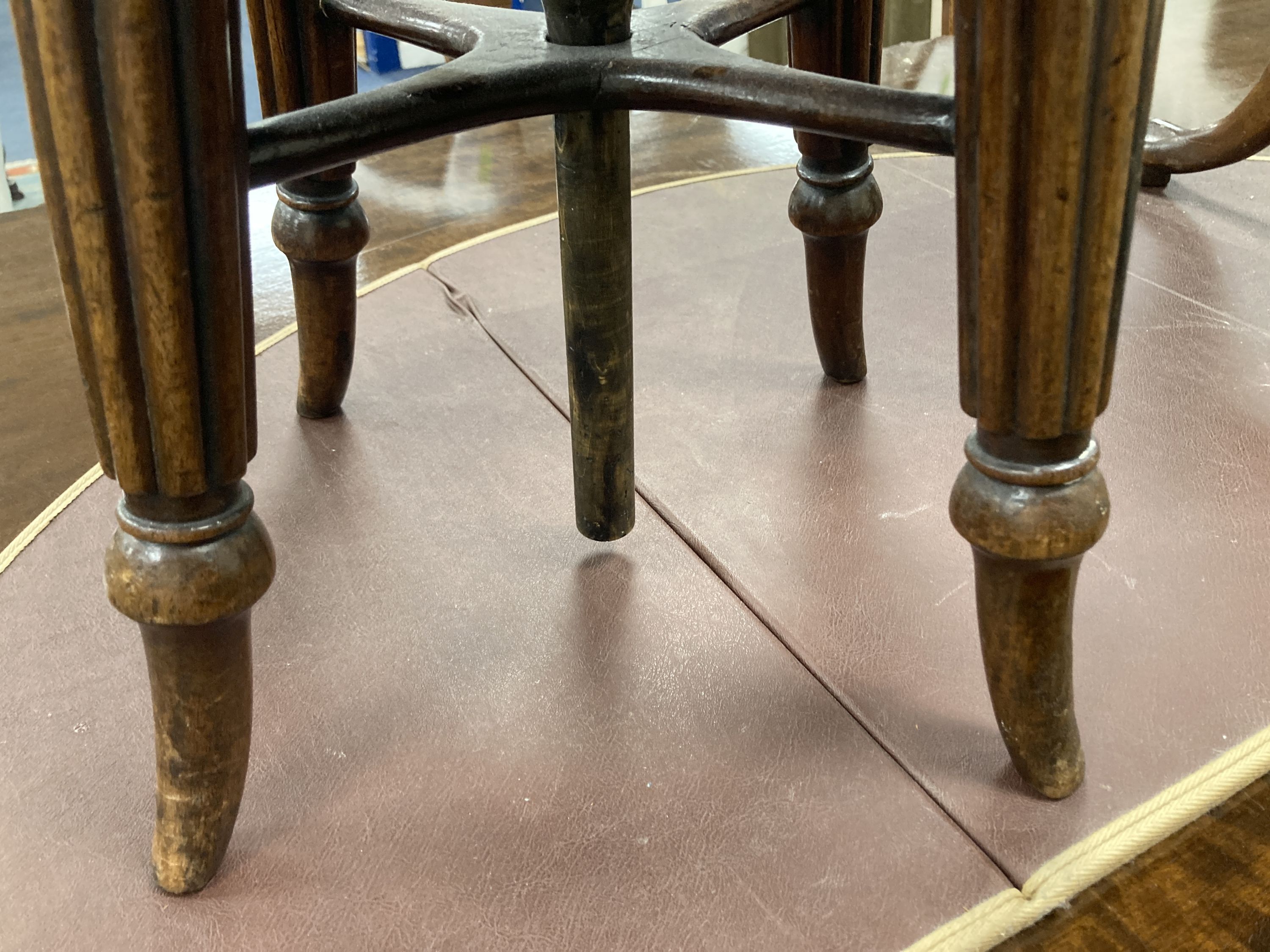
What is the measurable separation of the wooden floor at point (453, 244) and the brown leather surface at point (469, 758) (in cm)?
6

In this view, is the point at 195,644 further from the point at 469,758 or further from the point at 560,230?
the point at 560,230

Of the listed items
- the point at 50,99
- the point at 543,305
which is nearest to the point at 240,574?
the point at 50,99

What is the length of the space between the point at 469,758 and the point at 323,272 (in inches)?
14.7

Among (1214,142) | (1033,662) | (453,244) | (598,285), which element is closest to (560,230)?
(598,285)

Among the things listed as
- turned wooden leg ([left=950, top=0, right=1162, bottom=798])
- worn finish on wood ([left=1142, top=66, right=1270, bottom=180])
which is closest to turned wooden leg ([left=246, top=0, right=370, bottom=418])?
turned wooden leg ([left=950, top=0, right=1162, bottom=798])

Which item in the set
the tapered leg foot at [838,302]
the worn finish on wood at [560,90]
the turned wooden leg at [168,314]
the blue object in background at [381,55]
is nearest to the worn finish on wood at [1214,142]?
the tapered leg foot at [838,302]

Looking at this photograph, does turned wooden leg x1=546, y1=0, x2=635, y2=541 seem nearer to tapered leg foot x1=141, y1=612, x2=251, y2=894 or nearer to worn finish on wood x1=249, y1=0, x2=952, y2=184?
worn finish on wood x1=249, y1=0, x2=952, y2=184

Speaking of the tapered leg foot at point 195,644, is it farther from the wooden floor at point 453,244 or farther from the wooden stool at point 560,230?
the wooden floor at point 453,244

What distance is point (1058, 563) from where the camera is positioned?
0.56 m

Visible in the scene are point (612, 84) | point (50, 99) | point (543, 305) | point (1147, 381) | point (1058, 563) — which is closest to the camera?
point (50, 99)

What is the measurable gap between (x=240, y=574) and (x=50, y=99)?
187mm

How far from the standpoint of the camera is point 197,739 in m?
0.58

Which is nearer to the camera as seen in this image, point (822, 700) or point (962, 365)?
point (962, 365)

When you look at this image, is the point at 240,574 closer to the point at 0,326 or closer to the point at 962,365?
the point at 962,365
